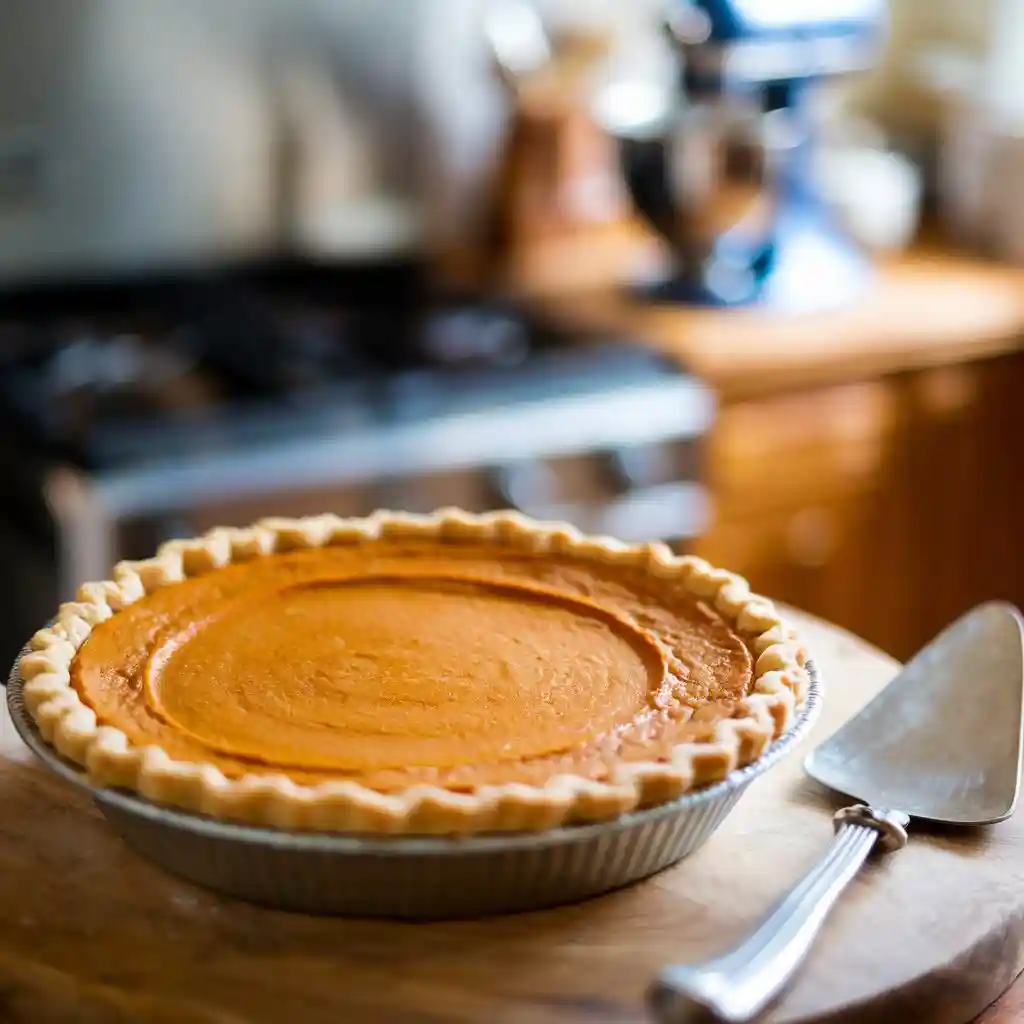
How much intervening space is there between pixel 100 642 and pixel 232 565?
15cm

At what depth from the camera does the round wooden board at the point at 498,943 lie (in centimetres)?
78

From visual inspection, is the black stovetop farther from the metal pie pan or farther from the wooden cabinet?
the metal pie pan

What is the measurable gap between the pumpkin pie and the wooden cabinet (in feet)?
3.61

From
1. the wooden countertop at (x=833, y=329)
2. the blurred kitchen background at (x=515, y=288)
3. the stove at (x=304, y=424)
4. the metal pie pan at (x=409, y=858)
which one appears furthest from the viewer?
the wooden countertop at (x=833, y=329)

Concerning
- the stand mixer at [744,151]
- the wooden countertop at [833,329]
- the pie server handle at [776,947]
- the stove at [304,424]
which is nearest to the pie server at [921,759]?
the pie server handle at [776,947]

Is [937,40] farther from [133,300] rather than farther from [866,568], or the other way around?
[133,300]

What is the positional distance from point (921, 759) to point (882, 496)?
1440 millimetres

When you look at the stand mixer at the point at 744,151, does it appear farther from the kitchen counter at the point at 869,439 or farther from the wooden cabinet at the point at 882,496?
the wooden cabinet at the point at 882,496

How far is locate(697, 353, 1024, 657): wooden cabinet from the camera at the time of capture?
2252mm

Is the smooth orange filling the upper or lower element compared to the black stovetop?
upper

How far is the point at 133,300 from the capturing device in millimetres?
2516

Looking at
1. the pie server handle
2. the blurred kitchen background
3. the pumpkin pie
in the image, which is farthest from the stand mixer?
the pie server handle

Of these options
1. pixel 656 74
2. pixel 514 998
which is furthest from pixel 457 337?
pixel 514 998

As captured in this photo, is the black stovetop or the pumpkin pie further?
the black stovetop
